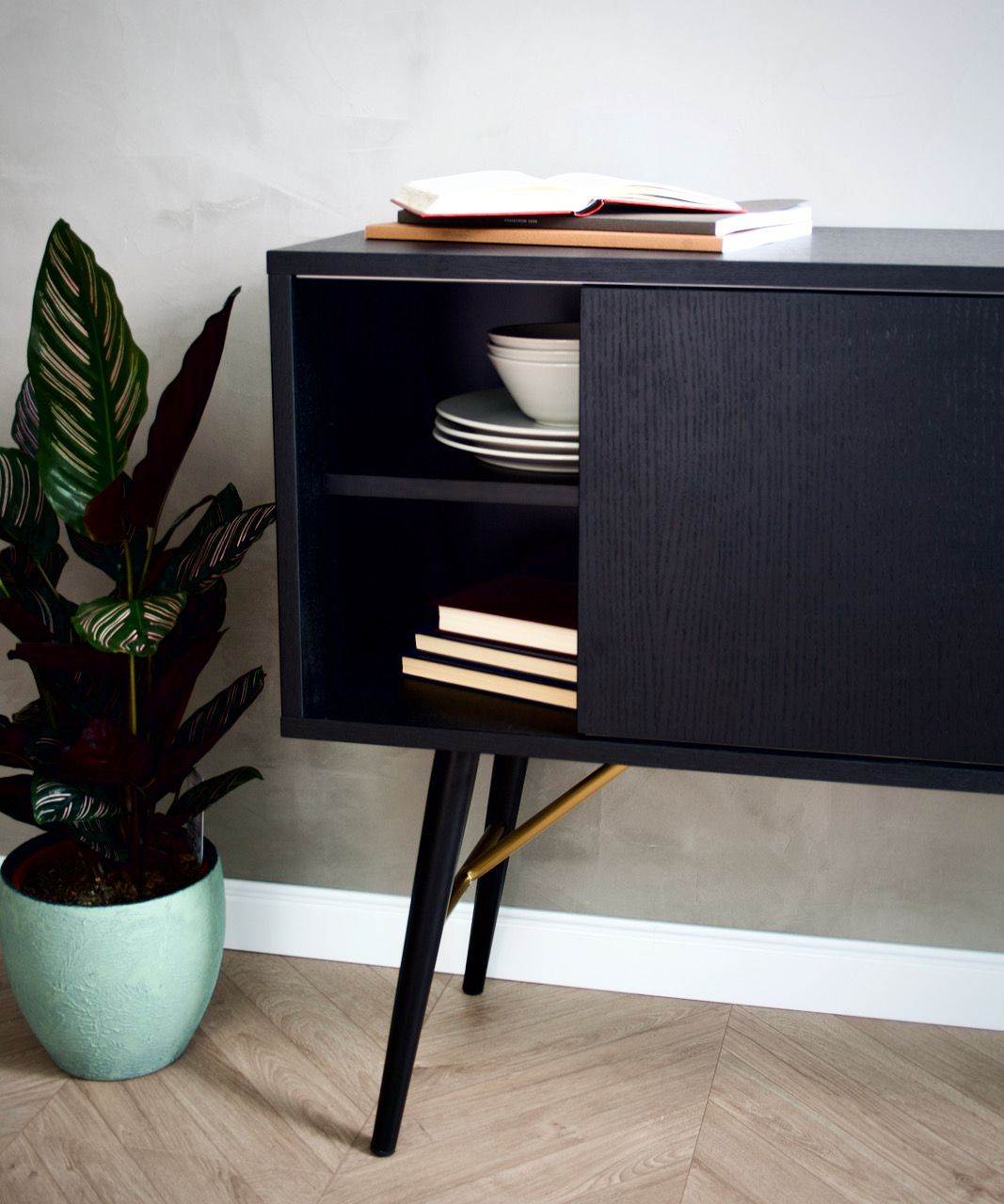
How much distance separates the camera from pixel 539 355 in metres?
1.24

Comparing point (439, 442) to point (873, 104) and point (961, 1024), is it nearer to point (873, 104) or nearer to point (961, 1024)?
point (873, 104)

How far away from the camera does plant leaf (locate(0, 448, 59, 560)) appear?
1451 millimetres

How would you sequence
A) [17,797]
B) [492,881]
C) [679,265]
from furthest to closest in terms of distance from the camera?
1. [492,881]
2. [17,797]
3. [679,265]

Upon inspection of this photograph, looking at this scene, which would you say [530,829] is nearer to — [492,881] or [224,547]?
[492,881]

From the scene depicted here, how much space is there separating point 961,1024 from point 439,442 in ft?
3.62

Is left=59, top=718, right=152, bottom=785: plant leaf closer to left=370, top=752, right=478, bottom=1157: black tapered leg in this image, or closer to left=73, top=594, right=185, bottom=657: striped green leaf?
left=73, top=594, right=185, bottom=657: striped green leaf

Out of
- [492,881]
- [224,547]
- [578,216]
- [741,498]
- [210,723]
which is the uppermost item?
[578,216]

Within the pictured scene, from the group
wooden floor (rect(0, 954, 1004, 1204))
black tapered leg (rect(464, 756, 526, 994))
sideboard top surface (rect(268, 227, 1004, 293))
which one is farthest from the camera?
black tapered leg (rect(464, 756, 526, 994))

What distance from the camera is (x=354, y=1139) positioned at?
4.93ft

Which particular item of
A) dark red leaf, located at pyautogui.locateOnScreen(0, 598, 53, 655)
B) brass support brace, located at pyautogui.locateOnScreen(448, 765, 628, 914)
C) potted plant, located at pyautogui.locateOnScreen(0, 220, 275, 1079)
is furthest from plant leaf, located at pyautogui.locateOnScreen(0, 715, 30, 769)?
brass support brace, located at pyautogui.locateOnScreen(448, 765, 628, 914)

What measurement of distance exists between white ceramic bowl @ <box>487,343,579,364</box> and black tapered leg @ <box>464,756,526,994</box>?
0.62 meters

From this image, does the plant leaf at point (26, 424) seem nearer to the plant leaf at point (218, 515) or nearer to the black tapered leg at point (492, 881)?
the plant leaf at point (218, 515)

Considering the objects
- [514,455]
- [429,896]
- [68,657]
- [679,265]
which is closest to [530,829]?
[429,896]

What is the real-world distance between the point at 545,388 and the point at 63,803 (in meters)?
0.74
